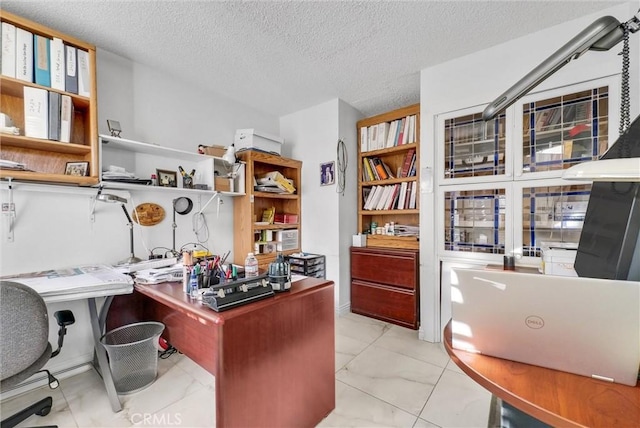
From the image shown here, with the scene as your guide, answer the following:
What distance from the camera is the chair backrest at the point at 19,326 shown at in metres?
1.08

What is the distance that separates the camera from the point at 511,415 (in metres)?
0.98

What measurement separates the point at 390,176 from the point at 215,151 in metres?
1.92

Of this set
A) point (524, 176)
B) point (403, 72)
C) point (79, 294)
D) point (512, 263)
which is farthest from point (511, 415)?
point (403, 72)

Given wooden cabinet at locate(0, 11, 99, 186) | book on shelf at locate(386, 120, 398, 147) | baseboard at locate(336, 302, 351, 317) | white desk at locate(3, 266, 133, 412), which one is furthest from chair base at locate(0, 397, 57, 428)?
book on shelf at locate(386, 120, 398, 147)

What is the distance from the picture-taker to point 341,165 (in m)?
2.98

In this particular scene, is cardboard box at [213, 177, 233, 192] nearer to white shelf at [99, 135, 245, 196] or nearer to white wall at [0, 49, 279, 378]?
white shelf at [99, 135, 245, 196]

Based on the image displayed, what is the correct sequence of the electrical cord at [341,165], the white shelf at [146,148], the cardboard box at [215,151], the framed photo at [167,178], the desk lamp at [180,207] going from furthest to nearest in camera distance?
the electrical cord at [341,165], the cardboard box at [215,151], the desk lamp at [180,207], the framed photo at [167,178], the white shelf at [146,148]

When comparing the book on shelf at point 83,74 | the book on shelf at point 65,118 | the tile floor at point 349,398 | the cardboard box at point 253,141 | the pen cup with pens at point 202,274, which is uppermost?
the book on shelf at point 83,74

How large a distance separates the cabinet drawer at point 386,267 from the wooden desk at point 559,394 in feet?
6.26

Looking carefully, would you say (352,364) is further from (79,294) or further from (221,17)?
(221,17)

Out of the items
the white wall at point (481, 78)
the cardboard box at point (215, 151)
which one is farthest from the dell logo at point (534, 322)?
the cardboard box at point (215, 151)

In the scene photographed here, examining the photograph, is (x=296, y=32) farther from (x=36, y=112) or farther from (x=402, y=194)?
(x=402, y=194)

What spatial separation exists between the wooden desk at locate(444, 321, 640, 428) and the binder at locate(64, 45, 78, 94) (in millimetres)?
2565

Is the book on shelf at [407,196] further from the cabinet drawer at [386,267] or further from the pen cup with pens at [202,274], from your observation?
the pen cup with pens at [202,274]
